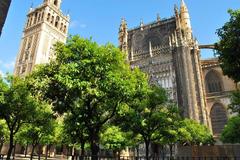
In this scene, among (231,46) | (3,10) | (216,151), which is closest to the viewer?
(3,10)

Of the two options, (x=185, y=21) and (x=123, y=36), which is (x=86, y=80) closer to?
(x=185, y=21)

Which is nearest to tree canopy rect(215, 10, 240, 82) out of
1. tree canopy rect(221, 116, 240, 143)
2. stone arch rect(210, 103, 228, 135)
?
tree canopy rect(221, 116, 240, 143)

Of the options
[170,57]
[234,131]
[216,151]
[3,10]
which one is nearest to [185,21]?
[170,57]

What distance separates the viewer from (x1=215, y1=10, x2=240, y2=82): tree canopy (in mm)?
12172

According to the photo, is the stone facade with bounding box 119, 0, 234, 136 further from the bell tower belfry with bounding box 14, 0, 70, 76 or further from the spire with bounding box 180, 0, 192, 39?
the bell tower belfry with bounding box 14, 0, 70, 76

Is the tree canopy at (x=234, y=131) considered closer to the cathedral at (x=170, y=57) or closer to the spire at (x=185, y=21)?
the cathedral at (x=170, y=57)

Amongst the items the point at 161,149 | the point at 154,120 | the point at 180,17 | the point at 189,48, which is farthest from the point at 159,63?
the point at 154,120

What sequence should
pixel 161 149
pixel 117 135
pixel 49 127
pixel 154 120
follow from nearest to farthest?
pixel 154 120 → pixel 49 127 → pixel 117 135 → pixel 161 149

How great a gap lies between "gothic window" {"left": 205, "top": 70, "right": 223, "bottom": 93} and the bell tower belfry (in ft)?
130

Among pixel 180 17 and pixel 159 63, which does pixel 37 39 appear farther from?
pixel 180 17

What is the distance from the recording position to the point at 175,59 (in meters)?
49.8

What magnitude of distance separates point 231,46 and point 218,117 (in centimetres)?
3958

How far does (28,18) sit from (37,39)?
1240 centimetres

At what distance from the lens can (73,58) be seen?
14859 millimetres
